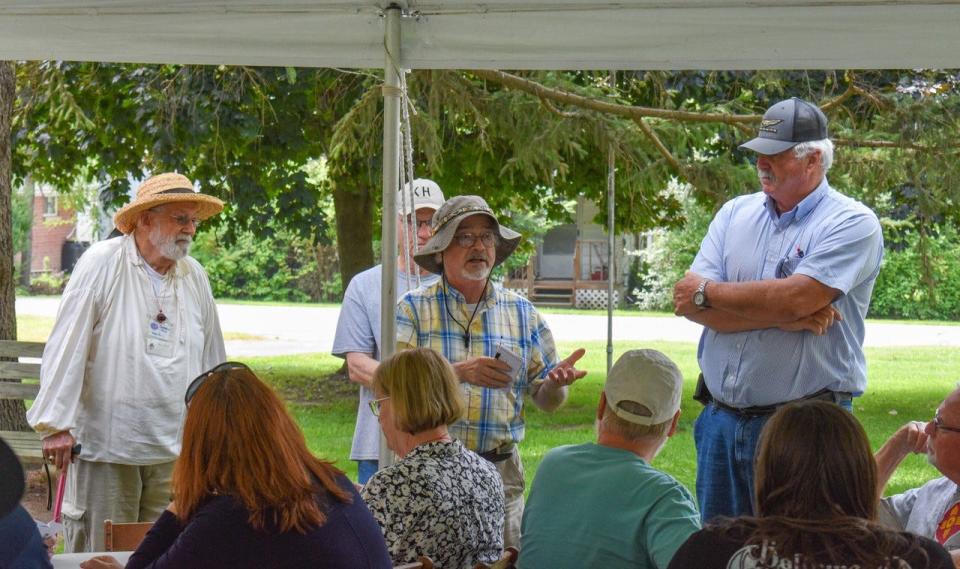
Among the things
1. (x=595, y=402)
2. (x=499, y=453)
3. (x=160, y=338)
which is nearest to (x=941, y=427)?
(x=499, y=453)

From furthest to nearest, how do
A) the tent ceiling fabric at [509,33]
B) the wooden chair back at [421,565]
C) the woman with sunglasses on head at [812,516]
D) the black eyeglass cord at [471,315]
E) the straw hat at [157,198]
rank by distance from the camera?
the straw hat at [157,198] → the black eyeglass cord at [471,315] → the tent ceiling fabric at [509,33] → the wooden chair back at [421,565] → the woman with sunglasses on head at [812,516]

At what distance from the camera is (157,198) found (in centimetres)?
429

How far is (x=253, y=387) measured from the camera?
252 cm

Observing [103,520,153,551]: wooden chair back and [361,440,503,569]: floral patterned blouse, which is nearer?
[361,440,503,569]: floral patterned blouse

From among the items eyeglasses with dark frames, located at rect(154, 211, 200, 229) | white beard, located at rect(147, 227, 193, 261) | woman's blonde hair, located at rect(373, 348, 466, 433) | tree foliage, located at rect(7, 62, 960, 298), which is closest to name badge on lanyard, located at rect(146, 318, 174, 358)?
white beard, located at rect(147, 227, 193, 261)

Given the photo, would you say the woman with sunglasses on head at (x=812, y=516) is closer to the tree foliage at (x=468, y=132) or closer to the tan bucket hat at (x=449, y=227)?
the tan bucket hat at (x=449, y=227)

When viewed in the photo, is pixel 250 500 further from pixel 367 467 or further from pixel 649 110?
pixel 649 110

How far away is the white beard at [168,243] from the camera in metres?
4.33

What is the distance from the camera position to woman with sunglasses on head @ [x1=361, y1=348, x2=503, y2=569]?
296 centimetres

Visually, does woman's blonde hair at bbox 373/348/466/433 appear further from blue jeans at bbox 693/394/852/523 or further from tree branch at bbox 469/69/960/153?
tree branch at bbox 469/69/960/153

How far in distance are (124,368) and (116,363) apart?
35 mm

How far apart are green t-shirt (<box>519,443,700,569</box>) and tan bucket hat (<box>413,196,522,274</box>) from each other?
4.54 feet

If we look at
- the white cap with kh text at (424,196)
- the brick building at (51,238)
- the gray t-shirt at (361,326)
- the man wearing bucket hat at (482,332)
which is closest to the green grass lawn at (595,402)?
the white cap with kh text at (424,196)

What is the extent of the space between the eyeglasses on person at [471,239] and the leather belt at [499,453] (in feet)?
2.36
